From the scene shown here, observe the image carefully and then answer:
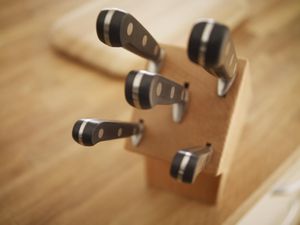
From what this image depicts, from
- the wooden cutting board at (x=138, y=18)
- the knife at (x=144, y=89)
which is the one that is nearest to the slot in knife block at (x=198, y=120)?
the knife at (x=144, y=89)

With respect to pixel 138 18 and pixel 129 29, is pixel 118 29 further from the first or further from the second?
pixel 138 18

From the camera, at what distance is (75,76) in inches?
25.5

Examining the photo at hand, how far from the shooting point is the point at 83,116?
58cm

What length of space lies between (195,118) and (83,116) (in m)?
0.22

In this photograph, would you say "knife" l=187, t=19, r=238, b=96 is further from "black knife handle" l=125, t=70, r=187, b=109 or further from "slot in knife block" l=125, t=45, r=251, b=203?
"slot in knife block" l=125, t=45, r=251, b=203

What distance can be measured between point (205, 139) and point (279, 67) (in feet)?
1.02

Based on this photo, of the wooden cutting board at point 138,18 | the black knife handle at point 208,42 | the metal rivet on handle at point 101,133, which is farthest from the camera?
the wooden cutting board at point 138,18

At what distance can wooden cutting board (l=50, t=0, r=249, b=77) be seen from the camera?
656mm

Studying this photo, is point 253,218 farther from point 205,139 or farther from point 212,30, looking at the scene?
point 212,30

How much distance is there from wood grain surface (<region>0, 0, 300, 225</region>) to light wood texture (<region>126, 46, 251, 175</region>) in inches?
3.4

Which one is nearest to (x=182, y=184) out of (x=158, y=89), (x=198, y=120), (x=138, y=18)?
(x=198, y=120)

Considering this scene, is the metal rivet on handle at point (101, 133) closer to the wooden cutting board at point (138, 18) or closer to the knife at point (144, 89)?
the knife at point (144, 89)

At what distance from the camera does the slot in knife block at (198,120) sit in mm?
398

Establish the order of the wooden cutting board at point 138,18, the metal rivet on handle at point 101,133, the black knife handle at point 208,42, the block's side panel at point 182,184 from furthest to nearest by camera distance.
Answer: the wooden cutting board at point 138,18, the block's side panel at point 182,184, the metal rivet on handle at point 101,133, the black knife handle at point 208,42
